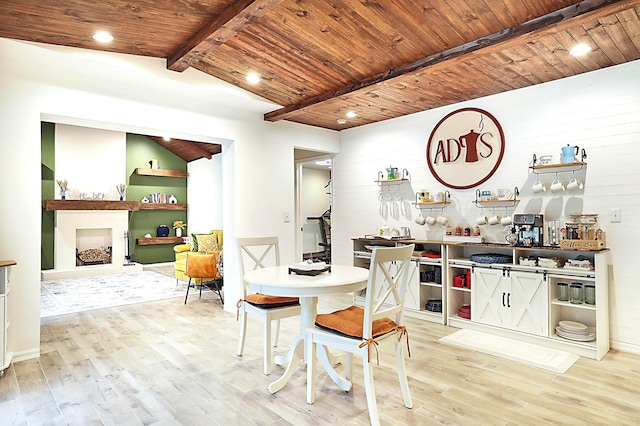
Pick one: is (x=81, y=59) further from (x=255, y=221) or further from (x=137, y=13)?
(x=255, y=221)

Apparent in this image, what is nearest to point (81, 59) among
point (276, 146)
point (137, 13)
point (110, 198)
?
point (137, 13)

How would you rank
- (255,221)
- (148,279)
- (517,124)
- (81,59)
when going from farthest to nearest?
(148,279) → (255,221) → (517,124) → (81,59)

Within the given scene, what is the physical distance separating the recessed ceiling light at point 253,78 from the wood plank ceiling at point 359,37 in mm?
58

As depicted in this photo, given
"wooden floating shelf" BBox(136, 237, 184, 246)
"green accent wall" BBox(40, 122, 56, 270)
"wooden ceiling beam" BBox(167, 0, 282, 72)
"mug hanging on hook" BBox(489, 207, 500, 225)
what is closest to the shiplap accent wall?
"mug hanging on hook" BBox(489, 207, 500, 225)

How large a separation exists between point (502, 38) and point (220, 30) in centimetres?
204

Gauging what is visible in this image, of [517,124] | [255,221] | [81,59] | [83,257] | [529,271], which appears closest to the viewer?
[81,59]

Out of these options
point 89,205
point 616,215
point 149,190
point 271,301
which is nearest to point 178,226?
point 149,190

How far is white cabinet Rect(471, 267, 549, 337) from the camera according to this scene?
134 inches

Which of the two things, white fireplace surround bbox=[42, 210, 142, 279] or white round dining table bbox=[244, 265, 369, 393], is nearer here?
white round dining table bbox=[244, 265, 369, 393]

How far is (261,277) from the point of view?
8.65ft

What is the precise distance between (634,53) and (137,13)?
3.90 m

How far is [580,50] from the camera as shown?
304 centimetres

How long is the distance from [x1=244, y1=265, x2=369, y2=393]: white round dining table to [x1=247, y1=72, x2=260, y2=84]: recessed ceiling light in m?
2.07

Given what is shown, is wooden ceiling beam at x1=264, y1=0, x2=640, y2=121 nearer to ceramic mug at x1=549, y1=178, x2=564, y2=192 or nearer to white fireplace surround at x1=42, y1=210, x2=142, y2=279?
ceramic mug at x1=549, y1=178, x2=564, y2=192
